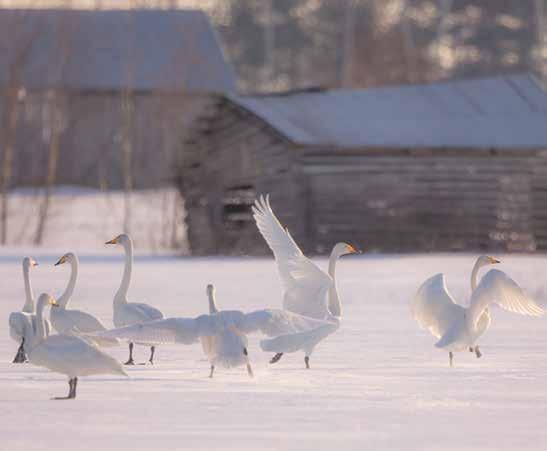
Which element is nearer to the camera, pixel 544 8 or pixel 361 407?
pixel 361 407

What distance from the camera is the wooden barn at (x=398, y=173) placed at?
28656mm

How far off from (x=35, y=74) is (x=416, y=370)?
39276mm

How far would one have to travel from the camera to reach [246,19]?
234 ft

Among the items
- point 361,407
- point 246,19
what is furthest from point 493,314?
point 246,19

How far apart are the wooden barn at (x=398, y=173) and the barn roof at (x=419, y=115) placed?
0.04 m

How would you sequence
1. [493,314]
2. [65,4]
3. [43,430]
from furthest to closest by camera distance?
[65,4] → [493,314] → [43,430]

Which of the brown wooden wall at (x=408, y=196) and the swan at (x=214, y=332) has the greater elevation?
the brown wooden wall at (x=408, y=196)

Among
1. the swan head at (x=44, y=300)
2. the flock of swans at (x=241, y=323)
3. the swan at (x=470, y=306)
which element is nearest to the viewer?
the flock of swans at (x=241, y=323)

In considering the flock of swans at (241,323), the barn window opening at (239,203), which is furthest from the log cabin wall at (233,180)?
the flock of swans at (241,323)

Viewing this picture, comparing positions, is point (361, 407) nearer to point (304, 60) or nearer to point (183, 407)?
point (183, 407)

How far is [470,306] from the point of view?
11.7 metres

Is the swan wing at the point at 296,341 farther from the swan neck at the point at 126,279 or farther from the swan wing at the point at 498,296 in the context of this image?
the swan neck at the point at 126,279

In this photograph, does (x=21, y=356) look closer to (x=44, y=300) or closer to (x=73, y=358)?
(x=44, y=300)

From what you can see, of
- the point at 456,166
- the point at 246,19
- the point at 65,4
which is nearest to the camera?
the point at 456,166
